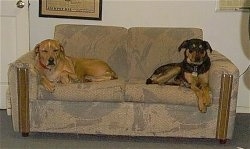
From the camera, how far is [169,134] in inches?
147

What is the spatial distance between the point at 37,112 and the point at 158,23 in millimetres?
1702

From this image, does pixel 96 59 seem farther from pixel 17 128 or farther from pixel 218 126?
pixel 218 126

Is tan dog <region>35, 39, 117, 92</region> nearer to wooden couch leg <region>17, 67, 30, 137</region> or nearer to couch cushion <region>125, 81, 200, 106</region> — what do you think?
wooden couch leg <region>17, 67, 30, 137</region>

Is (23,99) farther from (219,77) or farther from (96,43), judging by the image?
(219,77)

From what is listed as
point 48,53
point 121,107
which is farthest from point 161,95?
point 48,53

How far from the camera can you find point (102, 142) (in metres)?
3.73

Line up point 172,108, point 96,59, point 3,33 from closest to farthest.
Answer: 1. point 172,108
2. point 96,59
3. point 3,33

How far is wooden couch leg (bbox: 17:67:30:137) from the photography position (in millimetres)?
3650

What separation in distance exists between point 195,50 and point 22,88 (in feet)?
4.84

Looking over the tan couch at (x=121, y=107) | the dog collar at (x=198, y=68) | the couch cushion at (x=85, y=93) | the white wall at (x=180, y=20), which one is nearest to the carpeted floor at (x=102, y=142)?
the tan couch at (x=121, y=107)

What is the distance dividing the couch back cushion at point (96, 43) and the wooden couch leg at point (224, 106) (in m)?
1.06

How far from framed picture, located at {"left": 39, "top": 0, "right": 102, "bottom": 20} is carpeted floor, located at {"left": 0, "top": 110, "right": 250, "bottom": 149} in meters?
1.38

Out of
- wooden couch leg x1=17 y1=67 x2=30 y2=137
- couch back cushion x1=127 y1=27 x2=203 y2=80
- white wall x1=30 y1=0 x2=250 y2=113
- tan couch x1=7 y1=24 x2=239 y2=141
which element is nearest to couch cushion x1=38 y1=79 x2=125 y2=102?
tan couch x1=7 y1=24 x2=239 y2=141

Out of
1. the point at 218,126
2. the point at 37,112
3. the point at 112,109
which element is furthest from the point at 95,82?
the point at 218,126
